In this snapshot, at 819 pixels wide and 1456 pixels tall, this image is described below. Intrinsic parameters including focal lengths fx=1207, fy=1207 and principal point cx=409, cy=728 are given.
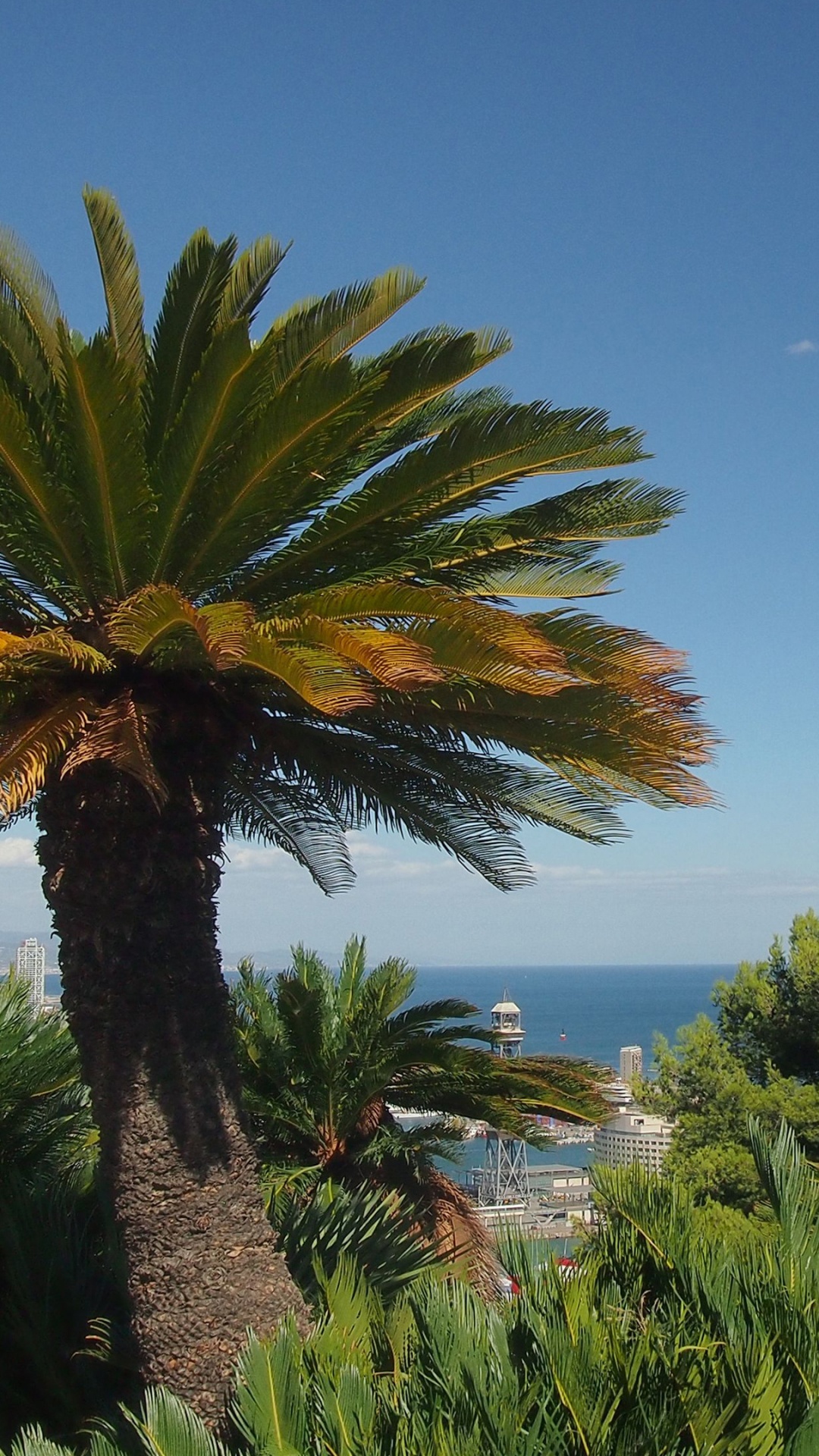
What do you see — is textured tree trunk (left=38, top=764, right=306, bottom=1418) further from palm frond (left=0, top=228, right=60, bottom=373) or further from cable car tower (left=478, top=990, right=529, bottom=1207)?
cable car tower (left=478, top=990, right=529, bottom=1207)

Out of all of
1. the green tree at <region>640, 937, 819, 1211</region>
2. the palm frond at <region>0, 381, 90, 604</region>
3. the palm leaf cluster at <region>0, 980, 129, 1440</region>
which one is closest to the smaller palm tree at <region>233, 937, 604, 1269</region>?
the palm leaf cluster at <region>0, 980, 129, 1440</region>

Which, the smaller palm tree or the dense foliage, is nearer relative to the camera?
the smaller palm tree

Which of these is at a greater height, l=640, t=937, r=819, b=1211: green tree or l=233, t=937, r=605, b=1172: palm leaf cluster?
l=233, t=937, r=605, b=1172: palm leaf cluster

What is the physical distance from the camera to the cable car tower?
451 inches

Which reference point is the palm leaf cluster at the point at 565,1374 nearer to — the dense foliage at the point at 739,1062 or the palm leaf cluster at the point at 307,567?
the palm leaf cluster at the point at 307,567

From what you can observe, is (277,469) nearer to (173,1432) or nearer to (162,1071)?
(162,1071)

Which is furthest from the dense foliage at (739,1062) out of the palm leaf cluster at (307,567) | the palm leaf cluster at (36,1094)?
the palm leaf cluster at (307,567)

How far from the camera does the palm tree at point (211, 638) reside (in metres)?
5.17

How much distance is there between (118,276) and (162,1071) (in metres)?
3.99

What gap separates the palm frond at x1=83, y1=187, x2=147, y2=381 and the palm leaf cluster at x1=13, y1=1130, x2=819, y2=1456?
14.3ft

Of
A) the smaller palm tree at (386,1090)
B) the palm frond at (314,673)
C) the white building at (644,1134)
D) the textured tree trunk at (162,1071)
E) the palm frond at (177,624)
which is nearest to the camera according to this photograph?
the palm frond at (314,673)

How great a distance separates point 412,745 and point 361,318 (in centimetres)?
221

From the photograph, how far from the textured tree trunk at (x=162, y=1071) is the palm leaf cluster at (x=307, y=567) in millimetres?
352

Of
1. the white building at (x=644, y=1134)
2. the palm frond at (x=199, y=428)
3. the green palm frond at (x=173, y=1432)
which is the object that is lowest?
the white building at (x=644, y=1134)
